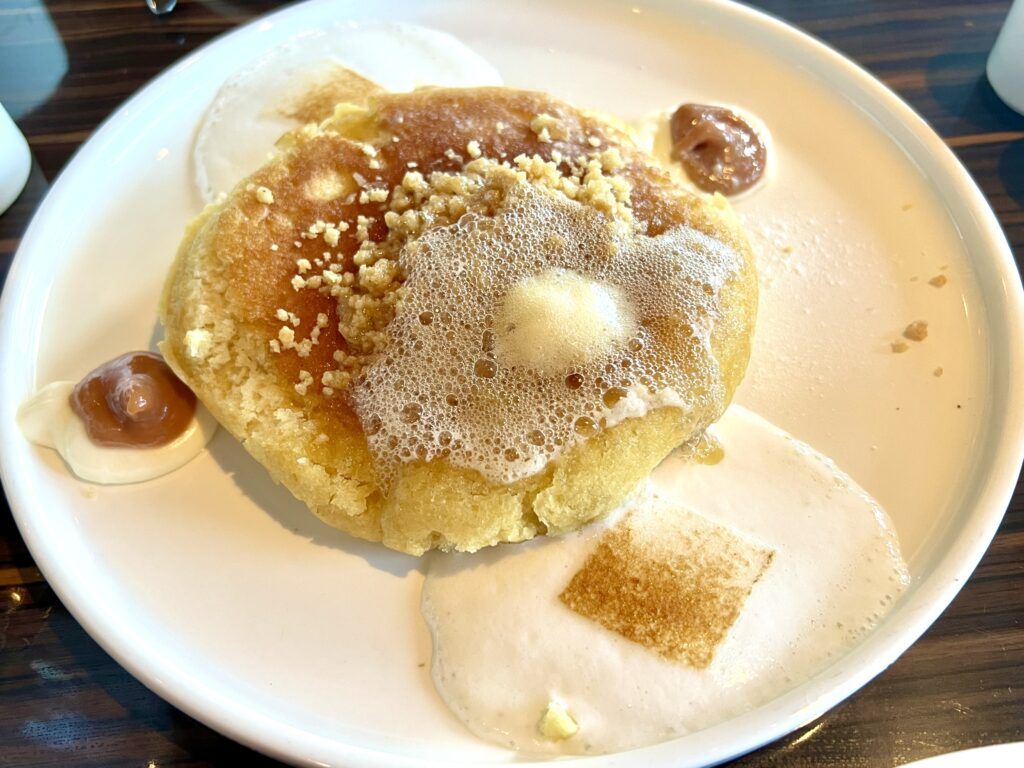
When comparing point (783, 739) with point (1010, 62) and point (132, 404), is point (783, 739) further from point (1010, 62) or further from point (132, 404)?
point (1010, 62)

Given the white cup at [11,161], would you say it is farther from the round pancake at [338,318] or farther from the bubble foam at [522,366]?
the bubble foam at [522,366]

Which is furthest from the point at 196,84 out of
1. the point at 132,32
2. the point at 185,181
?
the point at 132,32

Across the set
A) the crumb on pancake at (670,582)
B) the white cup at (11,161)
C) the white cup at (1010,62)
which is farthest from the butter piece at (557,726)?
the white cup at (1010,62)

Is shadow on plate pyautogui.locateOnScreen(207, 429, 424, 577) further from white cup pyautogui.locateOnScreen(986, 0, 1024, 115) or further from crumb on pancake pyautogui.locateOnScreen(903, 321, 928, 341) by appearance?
white cup pyautogui.locateOnScreen(986, 0, 1024, 115)

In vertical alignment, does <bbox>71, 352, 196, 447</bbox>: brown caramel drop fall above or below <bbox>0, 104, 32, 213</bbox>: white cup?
below

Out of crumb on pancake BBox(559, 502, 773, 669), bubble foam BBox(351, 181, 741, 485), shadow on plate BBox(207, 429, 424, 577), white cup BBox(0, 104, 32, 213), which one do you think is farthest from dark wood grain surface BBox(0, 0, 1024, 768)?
bubble foam BBox(351, 181, 741, 485)

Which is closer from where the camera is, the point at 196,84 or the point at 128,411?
the point at 128,411

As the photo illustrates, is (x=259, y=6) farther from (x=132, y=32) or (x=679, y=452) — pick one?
(x=679, y=452)
